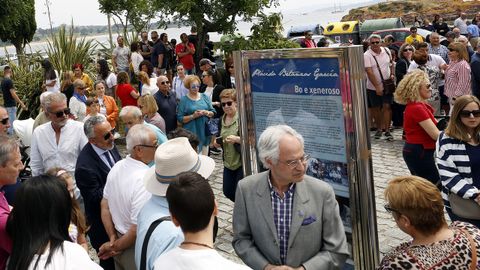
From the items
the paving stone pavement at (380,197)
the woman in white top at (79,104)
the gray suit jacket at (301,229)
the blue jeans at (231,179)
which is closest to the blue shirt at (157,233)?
the gray suit jacket at (301,229)

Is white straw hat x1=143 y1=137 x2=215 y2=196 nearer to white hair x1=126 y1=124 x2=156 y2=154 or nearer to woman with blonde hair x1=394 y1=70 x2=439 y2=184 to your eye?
white hair x1=126 y1=124 x2=156 y2=154

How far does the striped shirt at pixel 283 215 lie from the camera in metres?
3.19

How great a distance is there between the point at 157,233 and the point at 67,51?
41.9ft

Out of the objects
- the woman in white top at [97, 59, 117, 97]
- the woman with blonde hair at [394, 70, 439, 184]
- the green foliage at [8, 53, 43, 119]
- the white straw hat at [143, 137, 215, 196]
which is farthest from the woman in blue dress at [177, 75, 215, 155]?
the green foliage at [8, 53, 43, 119]

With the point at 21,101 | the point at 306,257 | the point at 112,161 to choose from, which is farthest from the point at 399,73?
the point at 21,101

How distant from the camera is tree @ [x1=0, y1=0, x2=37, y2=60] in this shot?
601 inches

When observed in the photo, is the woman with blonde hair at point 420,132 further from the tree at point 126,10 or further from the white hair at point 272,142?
the tree at point 126,10

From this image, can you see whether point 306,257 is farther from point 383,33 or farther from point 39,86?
point 383,33

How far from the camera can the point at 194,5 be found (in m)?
14.3

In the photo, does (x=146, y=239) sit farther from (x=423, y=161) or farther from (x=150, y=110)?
(x=150, y=110)

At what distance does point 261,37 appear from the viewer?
13180 mm

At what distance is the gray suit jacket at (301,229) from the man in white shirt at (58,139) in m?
2.63

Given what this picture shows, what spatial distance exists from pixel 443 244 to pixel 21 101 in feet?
38.4

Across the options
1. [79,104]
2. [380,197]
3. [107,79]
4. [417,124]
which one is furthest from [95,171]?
[107,79]
